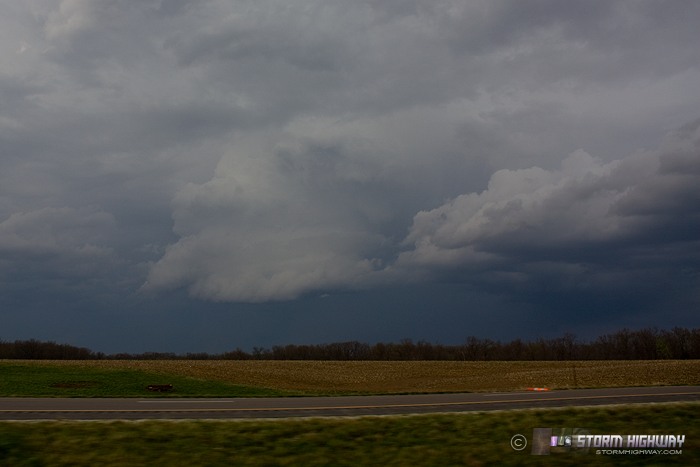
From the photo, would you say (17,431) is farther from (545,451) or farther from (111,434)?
(545,451)

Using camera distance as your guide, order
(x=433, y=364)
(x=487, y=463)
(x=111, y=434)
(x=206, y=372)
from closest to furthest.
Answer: (x=487, y=463) < (x=111, y=434) < (x=206, y=372) < (x=433, y=364)

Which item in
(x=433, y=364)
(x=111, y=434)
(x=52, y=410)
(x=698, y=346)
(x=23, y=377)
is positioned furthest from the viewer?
(x=698, y=346)

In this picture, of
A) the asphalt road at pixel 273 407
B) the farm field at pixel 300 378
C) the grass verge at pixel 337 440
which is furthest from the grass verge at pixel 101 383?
the grass verge at pixel 337 440

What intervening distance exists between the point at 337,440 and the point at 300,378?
147 ft

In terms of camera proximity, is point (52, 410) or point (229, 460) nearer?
point (229, 460)

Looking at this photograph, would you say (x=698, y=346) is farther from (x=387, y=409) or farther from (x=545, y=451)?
(x=545, y=451)

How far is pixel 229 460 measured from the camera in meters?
11.1

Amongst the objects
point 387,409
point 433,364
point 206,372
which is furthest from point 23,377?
point 433,364

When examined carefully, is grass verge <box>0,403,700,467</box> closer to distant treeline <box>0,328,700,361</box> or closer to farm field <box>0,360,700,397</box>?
farm field <box>0,360,700,397</box>

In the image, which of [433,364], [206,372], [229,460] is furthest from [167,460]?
[433,364]

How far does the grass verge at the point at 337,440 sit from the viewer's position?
11.0 m

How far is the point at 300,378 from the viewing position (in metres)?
56.2

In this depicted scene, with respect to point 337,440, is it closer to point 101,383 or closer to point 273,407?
point 273,407

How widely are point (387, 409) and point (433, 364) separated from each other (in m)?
Result: 55.8
